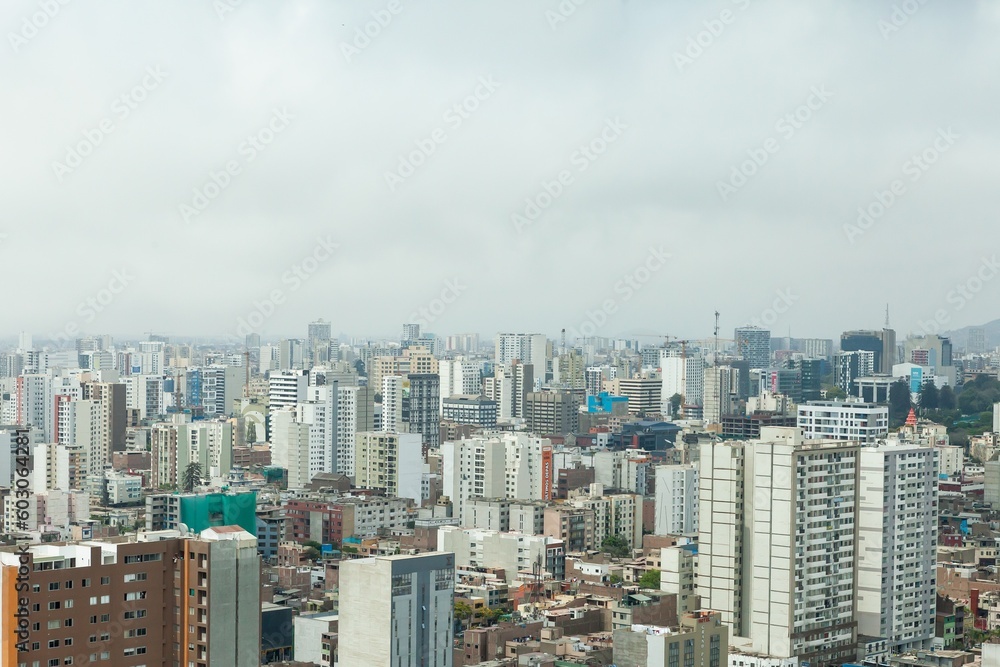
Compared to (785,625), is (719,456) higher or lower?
higher

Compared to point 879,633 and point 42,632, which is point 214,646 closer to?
point 42,632

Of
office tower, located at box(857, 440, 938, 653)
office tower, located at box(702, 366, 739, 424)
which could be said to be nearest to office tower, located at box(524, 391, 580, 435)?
office tower, located at box(702, 366, 739, 424)

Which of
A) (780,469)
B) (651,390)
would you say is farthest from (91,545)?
(651,390)

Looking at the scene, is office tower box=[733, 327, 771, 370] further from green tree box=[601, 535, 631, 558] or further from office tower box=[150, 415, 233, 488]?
green tree box=[601, 535, 631, 558]

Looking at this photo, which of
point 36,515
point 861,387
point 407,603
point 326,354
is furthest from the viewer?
point 326,354

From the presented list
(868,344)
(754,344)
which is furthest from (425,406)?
(754,344)

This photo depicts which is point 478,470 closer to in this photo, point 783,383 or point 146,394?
point 146,394

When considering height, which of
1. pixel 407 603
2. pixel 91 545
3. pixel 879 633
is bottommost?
pixel 879 633
